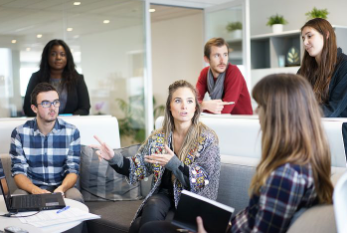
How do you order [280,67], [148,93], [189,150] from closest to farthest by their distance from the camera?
[189,150], [148,93], [280,67]

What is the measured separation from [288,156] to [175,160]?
1.01 metres

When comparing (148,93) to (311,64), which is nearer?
(311,64)

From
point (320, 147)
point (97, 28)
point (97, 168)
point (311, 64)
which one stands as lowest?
point (97, 168)

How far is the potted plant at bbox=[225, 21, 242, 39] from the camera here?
20.3ft

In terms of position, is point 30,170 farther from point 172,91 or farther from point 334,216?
point 334,216

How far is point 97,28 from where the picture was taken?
558cm

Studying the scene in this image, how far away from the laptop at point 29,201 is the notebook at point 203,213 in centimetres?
82

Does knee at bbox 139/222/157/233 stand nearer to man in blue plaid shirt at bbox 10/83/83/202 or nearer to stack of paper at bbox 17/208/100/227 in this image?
stack of paper at bbox 17/208/100/227

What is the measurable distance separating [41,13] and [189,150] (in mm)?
3289

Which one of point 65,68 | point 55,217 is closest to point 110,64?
point 65,68

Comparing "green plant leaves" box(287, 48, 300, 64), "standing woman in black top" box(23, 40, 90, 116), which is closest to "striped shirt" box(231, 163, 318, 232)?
→ "standing woman in black top" box(23, 40, 90, 116)

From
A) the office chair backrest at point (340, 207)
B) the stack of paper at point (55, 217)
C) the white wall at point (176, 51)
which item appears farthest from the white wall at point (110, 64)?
the office chair backrest at point (340, 207)

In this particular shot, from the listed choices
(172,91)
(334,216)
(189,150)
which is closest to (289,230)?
(334,216)

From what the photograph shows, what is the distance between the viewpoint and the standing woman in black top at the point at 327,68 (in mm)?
2639
